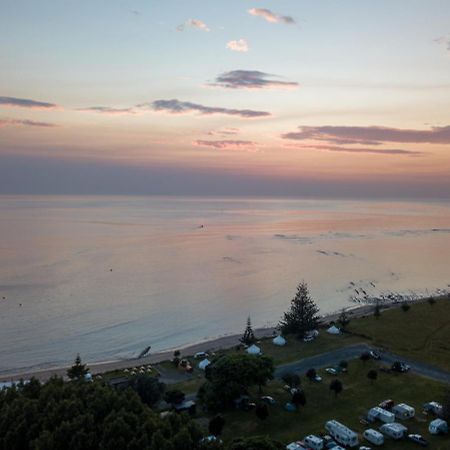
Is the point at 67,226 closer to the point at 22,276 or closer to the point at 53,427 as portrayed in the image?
the point at 22,276

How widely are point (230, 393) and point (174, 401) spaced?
3841mm

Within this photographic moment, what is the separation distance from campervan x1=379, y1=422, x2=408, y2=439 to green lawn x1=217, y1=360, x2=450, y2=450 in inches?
15.1

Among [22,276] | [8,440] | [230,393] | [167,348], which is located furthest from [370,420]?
[22,276]

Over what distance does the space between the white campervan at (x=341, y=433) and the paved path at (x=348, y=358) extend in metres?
9.36

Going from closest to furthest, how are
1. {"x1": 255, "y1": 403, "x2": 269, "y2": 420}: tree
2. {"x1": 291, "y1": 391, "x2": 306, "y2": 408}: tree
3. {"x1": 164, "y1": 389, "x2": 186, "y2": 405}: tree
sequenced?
{"x1": 255, "y1": 403, "x2": 269, "y2": 420}: tree → {"x1": 291, "y1": 391, "x2": 306, "y2": 408}: tree → {"x1": 164, "y1": 389, "x2": 186, "y2": 405}: tree

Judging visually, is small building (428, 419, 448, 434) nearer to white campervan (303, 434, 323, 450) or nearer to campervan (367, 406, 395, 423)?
campervan (367, 406, 395, 423)

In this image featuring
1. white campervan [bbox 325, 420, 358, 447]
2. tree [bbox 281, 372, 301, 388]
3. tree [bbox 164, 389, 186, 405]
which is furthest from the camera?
tree [bbox 281, 372, 301, 388]

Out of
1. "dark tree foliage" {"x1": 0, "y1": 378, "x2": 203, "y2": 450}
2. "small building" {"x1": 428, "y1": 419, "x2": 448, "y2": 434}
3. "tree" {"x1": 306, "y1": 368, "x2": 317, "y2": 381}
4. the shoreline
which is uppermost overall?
"dark tree foliage" {"x1": 0, "y1": 378, "x2": 203, "y2": 450}

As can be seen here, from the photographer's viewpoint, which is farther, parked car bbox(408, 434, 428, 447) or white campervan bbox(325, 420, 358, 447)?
white campervan bbox(325, 420, 358, 447)

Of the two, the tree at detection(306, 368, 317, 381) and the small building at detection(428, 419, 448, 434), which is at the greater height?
the small building at detection(428, 419, 448, 434)

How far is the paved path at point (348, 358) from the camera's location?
1298 inches

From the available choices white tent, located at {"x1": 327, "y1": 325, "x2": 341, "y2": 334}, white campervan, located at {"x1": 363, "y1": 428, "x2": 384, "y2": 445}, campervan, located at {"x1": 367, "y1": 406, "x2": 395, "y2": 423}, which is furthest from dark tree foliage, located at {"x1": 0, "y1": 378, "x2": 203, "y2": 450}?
white tent, located at {"x1": 327, "y1": 325, "x2": 341, "y2": 334}

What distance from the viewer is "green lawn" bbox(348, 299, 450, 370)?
37344mm

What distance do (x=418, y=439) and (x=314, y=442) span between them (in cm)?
546
